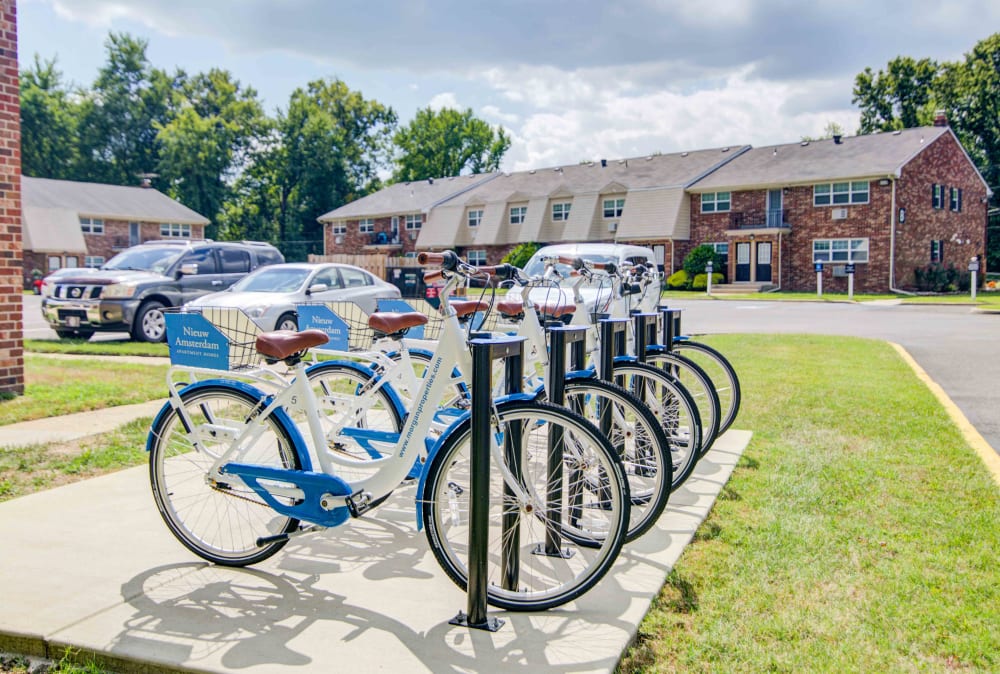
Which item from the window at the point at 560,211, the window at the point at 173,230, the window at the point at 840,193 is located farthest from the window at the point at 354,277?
the window at the point at 173,230

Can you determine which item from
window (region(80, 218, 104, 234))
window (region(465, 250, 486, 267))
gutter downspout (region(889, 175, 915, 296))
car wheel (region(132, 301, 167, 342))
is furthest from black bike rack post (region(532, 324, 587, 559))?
window (region(80, 218, 104, 234))

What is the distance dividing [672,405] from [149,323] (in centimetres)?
1199

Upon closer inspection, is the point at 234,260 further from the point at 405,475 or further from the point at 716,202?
the point at 716,202

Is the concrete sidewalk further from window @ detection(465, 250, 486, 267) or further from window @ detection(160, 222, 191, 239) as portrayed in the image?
window @ detection(160, 222, 191, 239)

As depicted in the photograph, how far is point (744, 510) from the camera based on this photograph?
488 centimetres

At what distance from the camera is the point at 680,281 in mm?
39906

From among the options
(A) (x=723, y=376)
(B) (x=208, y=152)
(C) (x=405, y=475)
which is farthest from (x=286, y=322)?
(B) (x=208, y=152)

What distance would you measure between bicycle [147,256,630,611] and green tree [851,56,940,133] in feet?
183

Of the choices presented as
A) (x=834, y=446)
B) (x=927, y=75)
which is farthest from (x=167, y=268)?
(x=927, y=75)

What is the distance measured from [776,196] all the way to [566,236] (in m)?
11.6

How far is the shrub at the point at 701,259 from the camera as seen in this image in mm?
39781

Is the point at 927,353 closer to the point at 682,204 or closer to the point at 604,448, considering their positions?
the point at 604,448

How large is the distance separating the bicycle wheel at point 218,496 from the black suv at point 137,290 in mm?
10746

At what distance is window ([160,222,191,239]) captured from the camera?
5816cm
